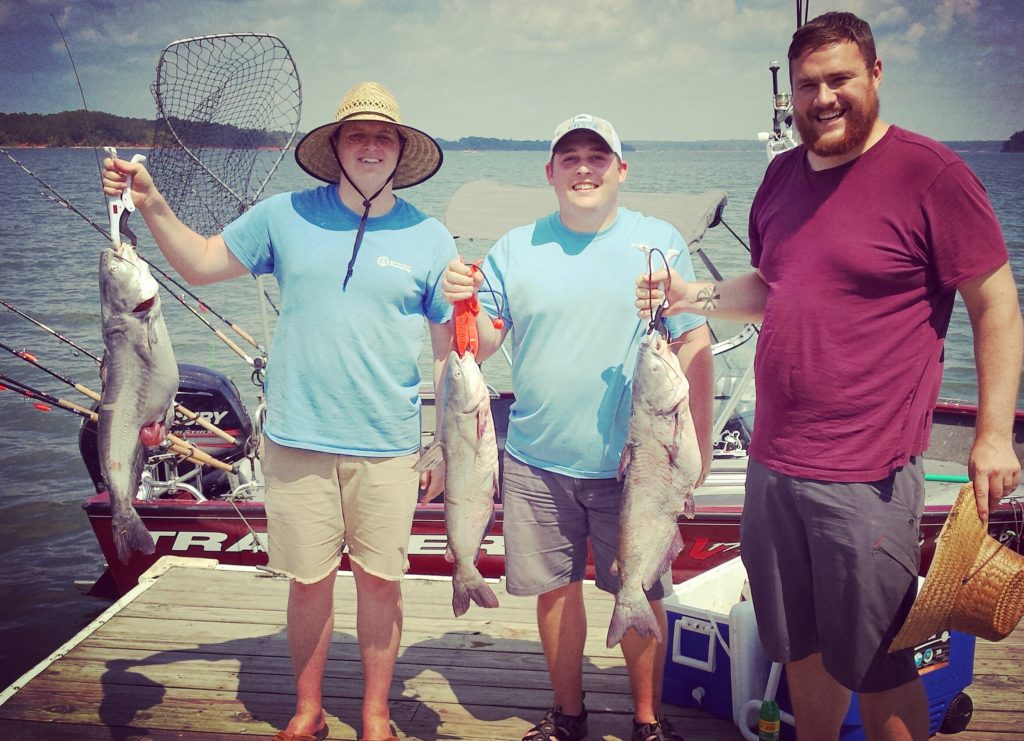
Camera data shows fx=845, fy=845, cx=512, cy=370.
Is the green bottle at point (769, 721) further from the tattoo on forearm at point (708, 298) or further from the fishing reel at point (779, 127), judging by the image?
the fishing reel at point (779, 127)

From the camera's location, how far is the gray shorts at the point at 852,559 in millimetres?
2355

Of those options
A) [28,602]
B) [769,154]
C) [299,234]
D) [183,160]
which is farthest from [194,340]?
[299,234]

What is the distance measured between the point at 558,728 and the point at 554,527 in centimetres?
81

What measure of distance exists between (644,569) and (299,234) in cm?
164

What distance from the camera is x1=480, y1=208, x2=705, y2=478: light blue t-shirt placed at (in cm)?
286

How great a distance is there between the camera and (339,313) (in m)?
2.93

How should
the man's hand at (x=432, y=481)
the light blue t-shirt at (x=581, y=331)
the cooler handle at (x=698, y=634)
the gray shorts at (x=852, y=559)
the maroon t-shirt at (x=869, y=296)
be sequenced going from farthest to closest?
Result: the cooler handle at (x=698, y=634) → the man's hand at (x=432, y=481) → the light blue t-shirt at (x=581, y=331) → the gray shorts at (x=852, y=559) → the maroon t-shirt at (x=869, y=296)

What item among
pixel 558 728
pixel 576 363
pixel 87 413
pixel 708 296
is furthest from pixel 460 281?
pixel 87 413

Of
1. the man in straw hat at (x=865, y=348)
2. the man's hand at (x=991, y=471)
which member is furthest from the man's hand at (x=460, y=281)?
the man's hand at (x=991, y=471)

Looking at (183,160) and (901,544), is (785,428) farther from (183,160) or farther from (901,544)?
(183,160)

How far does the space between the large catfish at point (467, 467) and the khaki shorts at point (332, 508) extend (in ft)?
0.89

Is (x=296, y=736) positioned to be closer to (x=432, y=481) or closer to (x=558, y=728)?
(x=558, y=728)

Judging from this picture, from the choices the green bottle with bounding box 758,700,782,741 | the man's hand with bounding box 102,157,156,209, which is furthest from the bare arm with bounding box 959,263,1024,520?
the man's hand with bounding box 102,157,156,209

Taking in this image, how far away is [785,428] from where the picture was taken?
97.7 inches
